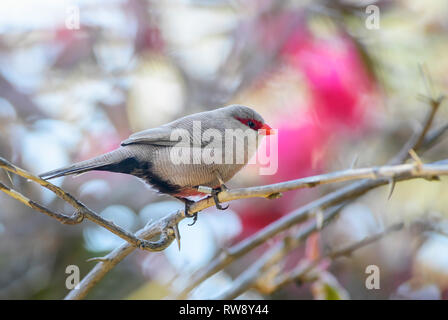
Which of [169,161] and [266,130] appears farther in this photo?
[266,130]

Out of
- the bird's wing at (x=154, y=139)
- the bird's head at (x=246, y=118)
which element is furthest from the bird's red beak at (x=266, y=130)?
the bird's wing at (x=154, y=139)

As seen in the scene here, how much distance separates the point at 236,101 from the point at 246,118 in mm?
502

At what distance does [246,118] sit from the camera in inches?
76.7

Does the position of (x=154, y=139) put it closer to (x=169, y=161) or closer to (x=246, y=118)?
(x=169, y=161)

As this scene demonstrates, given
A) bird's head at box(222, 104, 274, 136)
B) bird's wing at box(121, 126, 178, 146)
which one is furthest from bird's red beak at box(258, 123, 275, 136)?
bird's wing at box(121, 126, 178, 146)

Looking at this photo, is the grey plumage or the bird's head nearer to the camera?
the grey plumage

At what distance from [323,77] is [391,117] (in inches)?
25.9

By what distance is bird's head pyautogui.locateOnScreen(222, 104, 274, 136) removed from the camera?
1935 millimetres

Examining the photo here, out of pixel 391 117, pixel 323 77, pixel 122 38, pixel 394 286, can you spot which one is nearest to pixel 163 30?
pixel 122 38

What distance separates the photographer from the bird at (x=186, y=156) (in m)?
1.77

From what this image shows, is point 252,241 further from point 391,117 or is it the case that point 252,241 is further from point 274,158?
point 391,117

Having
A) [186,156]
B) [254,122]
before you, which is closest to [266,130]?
[254,122]

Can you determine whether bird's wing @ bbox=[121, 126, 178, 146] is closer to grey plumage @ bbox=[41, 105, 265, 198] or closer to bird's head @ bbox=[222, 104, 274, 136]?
grey plumage @ bbox=[41, 105, 265, 198]

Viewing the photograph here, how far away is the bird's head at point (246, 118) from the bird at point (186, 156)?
0.04ft
